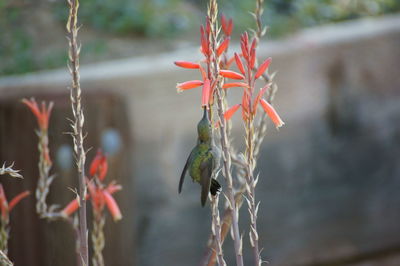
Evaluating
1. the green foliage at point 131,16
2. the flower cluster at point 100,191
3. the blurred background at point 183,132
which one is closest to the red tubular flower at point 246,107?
the flower cluster at point 100,191

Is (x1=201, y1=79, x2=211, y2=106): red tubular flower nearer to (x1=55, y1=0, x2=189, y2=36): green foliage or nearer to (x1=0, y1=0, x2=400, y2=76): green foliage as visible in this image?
(x1=0, y1=0, x2=400, y2=76): green foliage

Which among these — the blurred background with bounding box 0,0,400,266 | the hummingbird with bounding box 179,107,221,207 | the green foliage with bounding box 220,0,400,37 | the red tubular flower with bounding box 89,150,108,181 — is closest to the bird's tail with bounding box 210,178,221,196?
the hummingbird with bounding box 179,107,221,207

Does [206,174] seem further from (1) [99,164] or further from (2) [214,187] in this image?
(1) [99,164]

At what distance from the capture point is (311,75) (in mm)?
3154

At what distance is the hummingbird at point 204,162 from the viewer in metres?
0.88

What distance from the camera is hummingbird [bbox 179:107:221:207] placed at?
88 cm

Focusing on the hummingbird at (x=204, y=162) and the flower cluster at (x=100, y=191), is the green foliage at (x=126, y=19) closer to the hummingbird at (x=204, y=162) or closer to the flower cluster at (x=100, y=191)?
the flower cluster at (x=100, y=191)

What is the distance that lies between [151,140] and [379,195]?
1107 mm

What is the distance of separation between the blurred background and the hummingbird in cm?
147

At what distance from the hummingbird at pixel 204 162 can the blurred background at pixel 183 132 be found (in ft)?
4.84

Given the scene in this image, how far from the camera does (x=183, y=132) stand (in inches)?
115

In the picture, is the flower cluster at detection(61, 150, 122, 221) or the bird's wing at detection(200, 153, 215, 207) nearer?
the bird's wing at detection(200, 153, 215, 207)

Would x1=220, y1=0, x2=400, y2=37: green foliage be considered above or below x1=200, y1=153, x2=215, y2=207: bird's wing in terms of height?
above

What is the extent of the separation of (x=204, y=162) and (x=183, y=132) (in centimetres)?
205
